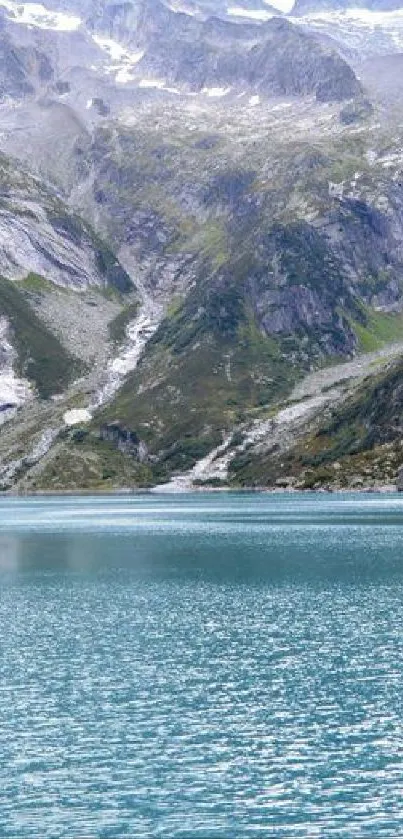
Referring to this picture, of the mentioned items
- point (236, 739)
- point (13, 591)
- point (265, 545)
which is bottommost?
point (265, 545)

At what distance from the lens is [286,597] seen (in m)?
97.2

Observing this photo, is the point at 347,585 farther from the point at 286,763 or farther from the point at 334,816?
the point at 334,816

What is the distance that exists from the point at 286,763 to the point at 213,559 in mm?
86648

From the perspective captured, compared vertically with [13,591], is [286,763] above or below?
above

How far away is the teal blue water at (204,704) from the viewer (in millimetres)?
41188

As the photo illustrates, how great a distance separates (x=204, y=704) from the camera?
57625mm

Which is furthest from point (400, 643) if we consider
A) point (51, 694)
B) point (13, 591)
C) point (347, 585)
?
point (13, 591)

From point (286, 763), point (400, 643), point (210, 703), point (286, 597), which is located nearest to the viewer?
point (286, 763)

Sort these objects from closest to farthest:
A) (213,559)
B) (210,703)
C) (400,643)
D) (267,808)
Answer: (267,808) < (210,703) < (400,643) < (213,559)

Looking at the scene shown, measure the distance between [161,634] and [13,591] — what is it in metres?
33.0

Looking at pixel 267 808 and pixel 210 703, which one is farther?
pixel 210 703

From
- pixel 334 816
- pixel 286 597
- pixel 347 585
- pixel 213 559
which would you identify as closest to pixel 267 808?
pixel 334 816

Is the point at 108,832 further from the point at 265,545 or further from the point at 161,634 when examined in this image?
the point at 265,545

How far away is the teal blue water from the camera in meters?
41.2
